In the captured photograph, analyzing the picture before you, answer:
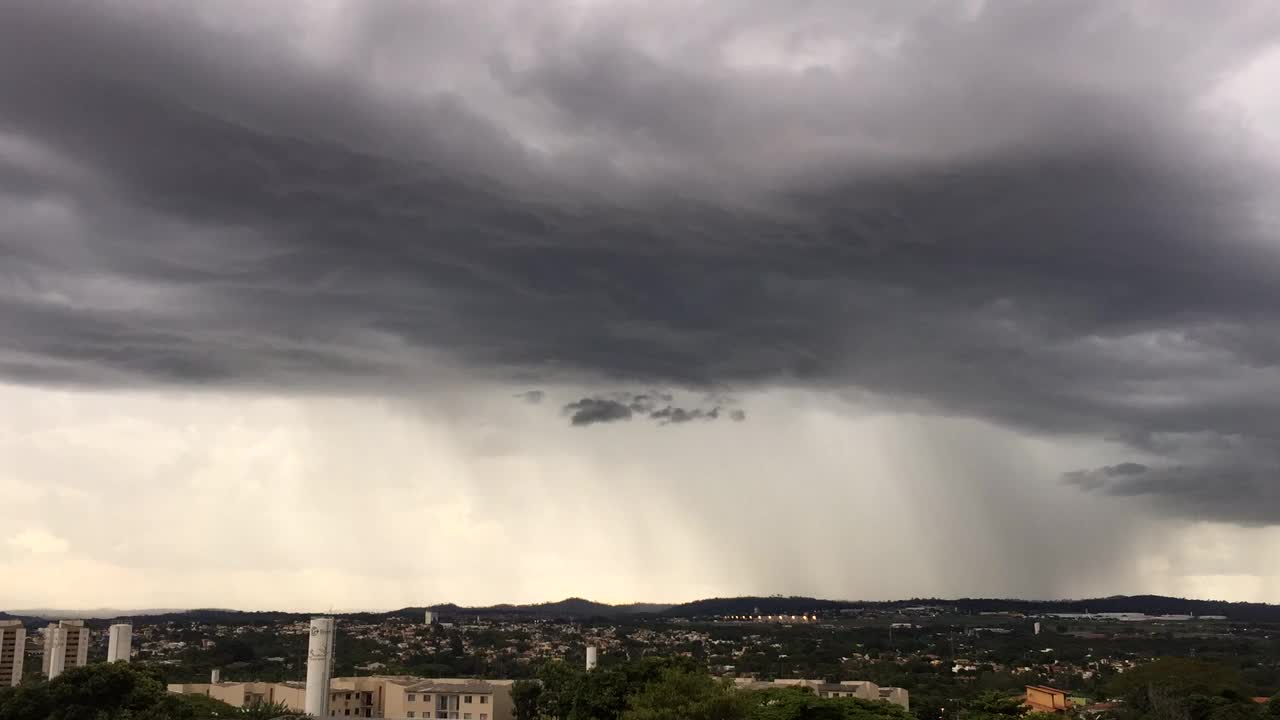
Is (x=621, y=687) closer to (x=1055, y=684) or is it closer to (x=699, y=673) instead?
(x=699, y=673)

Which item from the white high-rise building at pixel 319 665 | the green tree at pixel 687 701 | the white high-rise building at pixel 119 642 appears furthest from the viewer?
the white high-rise building at pixel 119 642

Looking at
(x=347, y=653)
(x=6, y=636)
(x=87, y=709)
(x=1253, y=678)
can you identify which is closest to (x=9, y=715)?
(x=87, y=709)

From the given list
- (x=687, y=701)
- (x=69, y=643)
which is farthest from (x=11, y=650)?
(x=687, y=701)

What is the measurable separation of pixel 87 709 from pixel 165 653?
13366 cm

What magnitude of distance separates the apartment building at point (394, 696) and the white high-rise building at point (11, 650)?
4200 cm

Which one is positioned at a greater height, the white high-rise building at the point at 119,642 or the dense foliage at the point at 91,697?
the white high-rise building at the point at 119,642

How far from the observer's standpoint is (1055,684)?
547 feet

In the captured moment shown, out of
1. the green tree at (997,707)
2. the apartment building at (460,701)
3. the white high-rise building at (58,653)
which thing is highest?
the white high-rise building at (58,653)

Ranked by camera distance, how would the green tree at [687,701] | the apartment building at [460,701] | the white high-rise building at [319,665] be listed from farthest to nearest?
the apartment building at [460,701]
the white high-rise building at [319,665]
the green tree at [687,701]

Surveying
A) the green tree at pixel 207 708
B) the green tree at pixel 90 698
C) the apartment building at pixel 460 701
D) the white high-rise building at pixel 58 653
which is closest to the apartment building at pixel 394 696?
the apartment building at pixel 460 701

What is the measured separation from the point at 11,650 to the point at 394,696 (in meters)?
64.2

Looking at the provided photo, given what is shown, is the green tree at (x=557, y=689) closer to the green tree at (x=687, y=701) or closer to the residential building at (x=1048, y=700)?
the green tree at (x=687, y=701)

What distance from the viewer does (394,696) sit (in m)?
117

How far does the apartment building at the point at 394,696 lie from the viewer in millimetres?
109312
